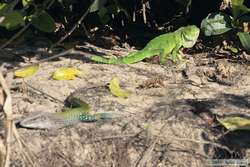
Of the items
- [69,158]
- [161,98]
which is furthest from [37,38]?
[69,158]

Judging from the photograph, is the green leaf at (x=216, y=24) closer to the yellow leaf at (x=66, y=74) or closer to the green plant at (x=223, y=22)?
the green plant at (x=223, y=22)

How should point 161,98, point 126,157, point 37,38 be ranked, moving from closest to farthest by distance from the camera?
point 126,157, point 161,98, point 37,38

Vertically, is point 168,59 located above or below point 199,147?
above

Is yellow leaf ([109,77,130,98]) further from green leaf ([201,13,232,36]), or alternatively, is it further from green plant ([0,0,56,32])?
green leaf ([201,13,232,36])

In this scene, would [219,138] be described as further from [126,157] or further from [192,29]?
[192,29]

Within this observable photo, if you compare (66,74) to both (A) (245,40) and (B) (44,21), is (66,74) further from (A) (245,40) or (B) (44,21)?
(A) (245,40)

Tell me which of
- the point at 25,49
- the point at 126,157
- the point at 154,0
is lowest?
the point at 126,157

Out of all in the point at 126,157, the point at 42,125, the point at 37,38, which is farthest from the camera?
the point at 37,38

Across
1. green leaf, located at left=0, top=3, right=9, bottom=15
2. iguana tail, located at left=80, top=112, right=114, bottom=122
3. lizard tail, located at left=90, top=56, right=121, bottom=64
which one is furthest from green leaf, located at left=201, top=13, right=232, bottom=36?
green leaf, located at left=0, top=3, right=9, bottom=15
